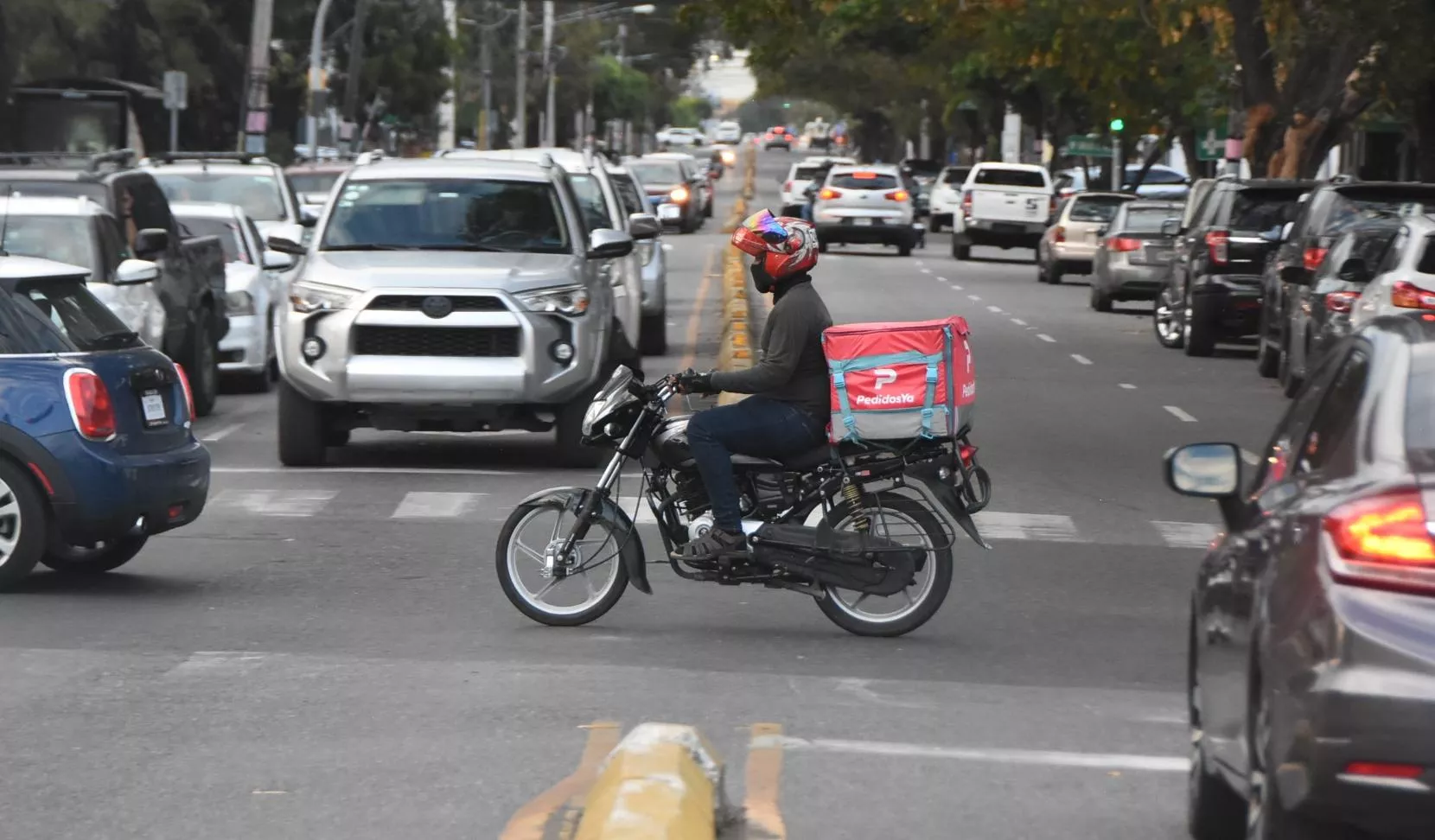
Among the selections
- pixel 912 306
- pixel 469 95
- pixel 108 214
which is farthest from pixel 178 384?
pixel 469 95

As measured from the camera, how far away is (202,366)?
19.9 meters

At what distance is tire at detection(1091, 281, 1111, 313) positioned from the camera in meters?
35.4

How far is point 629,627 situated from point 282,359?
19.7 ft

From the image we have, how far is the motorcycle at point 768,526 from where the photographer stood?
10305 millimetres

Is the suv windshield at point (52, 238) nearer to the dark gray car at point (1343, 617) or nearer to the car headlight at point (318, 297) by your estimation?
the car headlight at point (318, 297)

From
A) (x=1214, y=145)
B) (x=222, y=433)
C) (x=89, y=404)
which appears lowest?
(x=222, y=433)

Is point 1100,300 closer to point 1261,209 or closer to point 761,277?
point 1261,209

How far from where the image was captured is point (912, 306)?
111 feet

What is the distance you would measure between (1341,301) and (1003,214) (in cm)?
3188

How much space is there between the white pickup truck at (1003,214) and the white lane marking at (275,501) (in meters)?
36.9

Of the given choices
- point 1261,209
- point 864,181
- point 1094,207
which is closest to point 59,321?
point 1261,209

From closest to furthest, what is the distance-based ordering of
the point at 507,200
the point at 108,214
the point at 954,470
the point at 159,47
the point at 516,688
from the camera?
1. the point at 516,688
2. the point at 954,470
3. the point at 507,200
4. the point at 108,214
5. the point at 159,47

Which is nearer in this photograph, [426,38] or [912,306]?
[912,306]

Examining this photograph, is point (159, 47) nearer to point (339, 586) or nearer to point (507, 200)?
point (507, 200)
